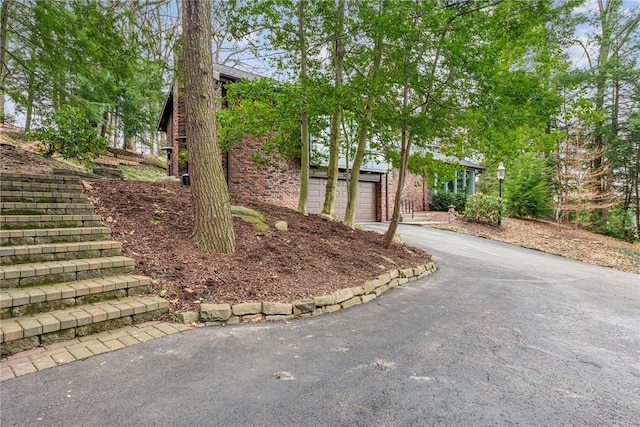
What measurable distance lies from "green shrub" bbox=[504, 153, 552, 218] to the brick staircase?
16043 mm

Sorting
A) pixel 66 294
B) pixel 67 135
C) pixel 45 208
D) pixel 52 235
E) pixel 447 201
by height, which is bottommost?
pixel 66 294

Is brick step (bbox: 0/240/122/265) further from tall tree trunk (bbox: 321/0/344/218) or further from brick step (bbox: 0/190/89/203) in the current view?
tall tree trunk (bbox: 321/0/344/218)

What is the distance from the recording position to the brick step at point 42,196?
408 centimetres

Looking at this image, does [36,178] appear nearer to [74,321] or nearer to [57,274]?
[57,274]

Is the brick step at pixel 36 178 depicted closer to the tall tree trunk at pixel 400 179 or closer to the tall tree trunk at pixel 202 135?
the tall tree trunk at pixel 202 135

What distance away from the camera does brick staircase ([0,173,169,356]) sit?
2.63 metres

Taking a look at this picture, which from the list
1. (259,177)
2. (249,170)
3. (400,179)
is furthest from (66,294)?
(259,177)

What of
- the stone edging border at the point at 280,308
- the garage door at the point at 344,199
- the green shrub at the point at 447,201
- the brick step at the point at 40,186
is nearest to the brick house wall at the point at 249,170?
the garage door at the point at 344,199

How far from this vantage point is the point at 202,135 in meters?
4.29

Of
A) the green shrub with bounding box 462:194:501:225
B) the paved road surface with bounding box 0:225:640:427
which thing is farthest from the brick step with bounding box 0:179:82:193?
the green shrub with bounding box 462:194:501:225

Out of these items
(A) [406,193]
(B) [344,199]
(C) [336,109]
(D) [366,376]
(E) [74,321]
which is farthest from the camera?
(A) [406,193]

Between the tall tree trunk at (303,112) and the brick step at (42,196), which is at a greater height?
the tall tree trunk at (303,112)

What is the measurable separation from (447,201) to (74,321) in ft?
59.7

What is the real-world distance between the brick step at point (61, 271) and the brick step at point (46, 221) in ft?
2.48
